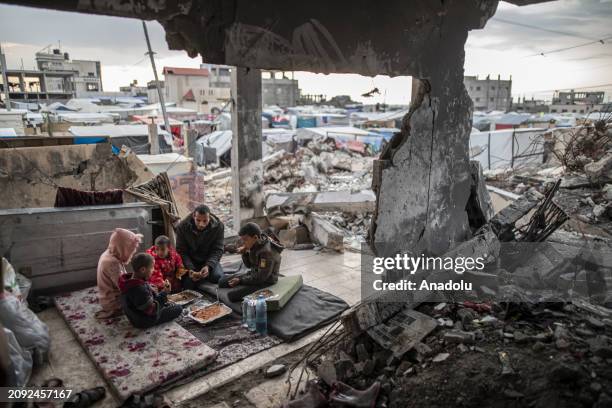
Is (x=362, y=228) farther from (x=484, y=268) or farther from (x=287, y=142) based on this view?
(x=287, y=142)

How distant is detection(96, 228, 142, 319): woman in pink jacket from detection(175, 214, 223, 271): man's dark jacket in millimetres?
1106

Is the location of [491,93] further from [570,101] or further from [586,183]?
[586,183]

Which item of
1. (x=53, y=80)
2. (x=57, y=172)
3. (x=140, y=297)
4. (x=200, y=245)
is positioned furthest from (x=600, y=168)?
(x=53, y=80)

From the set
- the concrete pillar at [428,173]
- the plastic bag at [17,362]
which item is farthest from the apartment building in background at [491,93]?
the plastic bag at [17,362]

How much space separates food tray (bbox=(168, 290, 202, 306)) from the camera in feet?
17.3

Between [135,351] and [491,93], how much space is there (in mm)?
60912

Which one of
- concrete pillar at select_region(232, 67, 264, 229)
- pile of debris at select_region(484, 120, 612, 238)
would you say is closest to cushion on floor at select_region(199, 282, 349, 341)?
concrete pillar at select_region(232, 67, 264, 229)

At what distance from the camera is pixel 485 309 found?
13.8ft

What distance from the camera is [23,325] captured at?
3805mm

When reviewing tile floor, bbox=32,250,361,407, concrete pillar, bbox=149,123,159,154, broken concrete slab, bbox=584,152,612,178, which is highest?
concrete pillar, bbox=149,123,159,154

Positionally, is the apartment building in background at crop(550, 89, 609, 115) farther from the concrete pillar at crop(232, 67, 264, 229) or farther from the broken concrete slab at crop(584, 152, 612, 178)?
the concrete pillar at crop(232, 67, 264, 229)

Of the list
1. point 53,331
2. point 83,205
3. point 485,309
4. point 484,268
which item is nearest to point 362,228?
point 484,268

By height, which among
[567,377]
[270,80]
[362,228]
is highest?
[270,80]

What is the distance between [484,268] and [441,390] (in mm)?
2512
